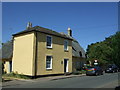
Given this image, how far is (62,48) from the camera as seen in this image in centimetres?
2483

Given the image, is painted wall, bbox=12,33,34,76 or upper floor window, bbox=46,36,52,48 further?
upper floor window, bbox=46,36,52,48

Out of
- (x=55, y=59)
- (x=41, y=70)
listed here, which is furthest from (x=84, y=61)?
(x=41, y=70)

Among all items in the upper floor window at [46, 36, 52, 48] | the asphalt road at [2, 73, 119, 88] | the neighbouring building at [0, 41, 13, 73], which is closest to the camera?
the asphalt road at [2, 73, 119, 88]

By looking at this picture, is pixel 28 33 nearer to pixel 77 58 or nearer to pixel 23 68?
pixel 23 68

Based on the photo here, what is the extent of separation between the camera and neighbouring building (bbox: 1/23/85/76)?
20.4 metres

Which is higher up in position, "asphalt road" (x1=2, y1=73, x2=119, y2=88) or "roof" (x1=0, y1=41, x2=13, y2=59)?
"roof" (x1=0, y1=41, x2=13, y2=59)

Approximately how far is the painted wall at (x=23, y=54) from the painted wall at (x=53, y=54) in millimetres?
968

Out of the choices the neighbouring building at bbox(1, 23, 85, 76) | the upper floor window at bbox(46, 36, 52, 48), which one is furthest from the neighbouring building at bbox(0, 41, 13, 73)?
the upper floor window at bbox(46, 36, 52, 48)

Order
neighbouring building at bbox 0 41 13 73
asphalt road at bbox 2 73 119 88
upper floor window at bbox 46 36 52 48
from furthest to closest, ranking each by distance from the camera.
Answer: neighbouring building at bbox 0 41 13 73 < upper floor window at bbox 46 36 52 48 < asphalt road at bbox 2 73 119 88

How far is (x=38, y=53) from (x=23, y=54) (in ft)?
7.21

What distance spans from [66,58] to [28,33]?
24.2ft

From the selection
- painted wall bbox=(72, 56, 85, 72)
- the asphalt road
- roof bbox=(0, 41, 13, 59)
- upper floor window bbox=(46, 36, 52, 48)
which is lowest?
the asphalt road

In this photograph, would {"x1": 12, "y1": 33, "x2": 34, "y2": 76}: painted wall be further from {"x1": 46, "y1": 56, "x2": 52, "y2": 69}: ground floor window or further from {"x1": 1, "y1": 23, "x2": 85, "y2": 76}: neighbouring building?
{"x1": 46, "y1": 56, "x2": 52, "y2": 69}: ground floor window

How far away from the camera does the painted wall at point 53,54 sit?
2088 cm
